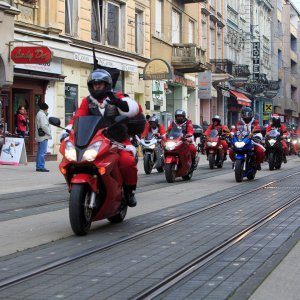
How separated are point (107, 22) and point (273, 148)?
36.8 ft

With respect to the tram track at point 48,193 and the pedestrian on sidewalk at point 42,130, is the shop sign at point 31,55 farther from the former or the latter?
the tram track at point 48,193

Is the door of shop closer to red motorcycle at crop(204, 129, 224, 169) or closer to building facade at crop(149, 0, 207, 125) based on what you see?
red motorcycle at crop(204, 129, 224, 169)

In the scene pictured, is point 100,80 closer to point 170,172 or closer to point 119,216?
point 119,216

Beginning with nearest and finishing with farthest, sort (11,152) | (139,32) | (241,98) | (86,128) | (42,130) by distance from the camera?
1. (86,128)
2. (42,130)
3. (11,152)
4. (139,32)
5. (241,98)

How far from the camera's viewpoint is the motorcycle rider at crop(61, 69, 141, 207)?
26.5ft

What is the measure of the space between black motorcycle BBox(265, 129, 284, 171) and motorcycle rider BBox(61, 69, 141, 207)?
12629 millimetres

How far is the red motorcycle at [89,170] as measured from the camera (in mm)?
7457

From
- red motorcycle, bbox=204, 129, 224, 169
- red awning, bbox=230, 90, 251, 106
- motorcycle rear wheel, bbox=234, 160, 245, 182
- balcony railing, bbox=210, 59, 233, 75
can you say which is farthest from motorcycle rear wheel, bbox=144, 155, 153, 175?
red awning, bbox=230, 90, 251, 106

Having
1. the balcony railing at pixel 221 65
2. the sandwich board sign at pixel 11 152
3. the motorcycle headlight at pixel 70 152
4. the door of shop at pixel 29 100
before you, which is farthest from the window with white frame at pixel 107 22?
the motorcycle headlight at pixel 70 152

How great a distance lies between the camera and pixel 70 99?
25.5 metres

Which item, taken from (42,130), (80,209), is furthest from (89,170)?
(42,130)

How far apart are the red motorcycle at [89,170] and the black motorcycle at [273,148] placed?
1305cm

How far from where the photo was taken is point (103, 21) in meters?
28.2

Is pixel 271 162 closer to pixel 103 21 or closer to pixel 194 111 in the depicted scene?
pixel 103 21
